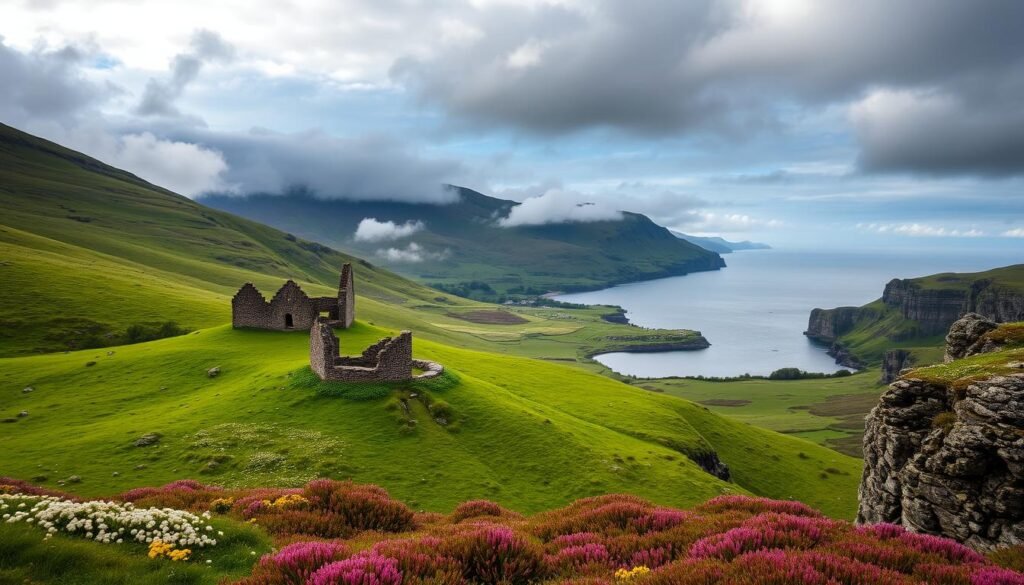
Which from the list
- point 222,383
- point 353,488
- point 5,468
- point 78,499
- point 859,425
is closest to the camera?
point 78,499

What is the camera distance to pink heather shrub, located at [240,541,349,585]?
7309mm

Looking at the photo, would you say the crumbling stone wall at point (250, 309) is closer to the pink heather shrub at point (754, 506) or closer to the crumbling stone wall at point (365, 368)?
the crumbling stone wall at point (365, 368)

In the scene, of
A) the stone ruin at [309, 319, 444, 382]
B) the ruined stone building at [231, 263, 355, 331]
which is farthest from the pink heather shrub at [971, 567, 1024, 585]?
the ruined stone building at [231, 263, 355, 331]

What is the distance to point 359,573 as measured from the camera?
6770 mm

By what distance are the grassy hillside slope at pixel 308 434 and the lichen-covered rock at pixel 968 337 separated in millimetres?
16140

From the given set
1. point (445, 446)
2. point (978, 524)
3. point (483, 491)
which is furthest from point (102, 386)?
point (978, 524)

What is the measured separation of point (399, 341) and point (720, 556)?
1219 inches

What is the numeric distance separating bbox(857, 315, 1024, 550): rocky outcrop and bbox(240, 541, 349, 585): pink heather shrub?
57.2 ft

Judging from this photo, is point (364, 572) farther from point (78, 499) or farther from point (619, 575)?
point (78, 499)

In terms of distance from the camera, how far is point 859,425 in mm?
141500

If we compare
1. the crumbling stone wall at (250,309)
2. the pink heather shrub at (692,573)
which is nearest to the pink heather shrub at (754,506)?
the pink heather shrub at (692,573)

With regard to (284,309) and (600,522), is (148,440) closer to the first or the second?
(284,309)

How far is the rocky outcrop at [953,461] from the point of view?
51.6 feet

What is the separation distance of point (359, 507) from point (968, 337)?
28.1 metres
